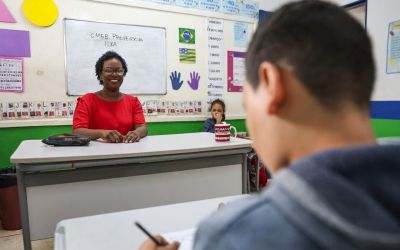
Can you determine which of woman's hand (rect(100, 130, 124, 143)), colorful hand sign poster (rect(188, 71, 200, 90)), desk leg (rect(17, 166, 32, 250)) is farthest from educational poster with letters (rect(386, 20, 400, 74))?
desk leg (rect(17, 166, 32, 250))

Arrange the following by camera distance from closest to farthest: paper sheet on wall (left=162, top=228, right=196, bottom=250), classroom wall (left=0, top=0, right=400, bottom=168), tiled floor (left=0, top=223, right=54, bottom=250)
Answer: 1. paper sheet on wall (left=162, top=228, right=196, bottom=250)
2. tiled floor (left=0, top=223, right=54, bottom=250)
3. classroom wall (left=0, top=0, right=400, bottom=168)

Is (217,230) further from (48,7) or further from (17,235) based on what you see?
(48,7)

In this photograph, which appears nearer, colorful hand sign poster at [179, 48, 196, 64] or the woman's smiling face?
the woman's smiling face

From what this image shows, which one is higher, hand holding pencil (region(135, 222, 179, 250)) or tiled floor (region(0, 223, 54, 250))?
hand holding pencil (region(135, 222, 179, 250))

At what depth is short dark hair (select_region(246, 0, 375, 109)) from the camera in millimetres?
363

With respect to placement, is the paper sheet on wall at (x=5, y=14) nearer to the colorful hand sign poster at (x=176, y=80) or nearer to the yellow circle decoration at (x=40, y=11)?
the yellow circle decoration at (x=40, y=11)

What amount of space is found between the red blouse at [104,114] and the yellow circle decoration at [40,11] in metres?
1.12

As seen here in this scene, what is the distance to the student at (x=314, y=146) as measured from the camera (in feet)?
1.00

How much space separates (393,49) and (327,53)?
3.39 m

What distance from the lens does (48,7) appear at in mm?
2957

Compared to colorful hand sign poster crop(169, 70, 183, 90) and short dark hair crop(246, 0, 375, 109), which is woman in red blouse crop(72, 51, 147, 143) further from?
short dark hair crop(246, 0, 375, 109)

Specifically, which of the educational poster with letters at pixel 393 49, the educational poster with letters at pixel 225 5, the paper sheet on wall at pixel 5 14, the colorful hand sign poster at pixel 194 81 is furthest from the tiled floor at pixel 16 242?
the educational poster with letters at pixel 393 49

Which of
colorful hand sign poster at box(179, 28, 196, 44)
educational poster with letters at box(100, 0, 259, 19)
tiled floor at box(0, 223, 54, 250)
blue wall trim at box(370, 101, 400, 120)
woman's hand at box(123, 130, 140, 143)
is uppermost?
educational poster with letters at box(100, 0, 259, 19)

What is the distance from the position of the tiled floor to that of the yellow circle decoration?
197 centimetres
